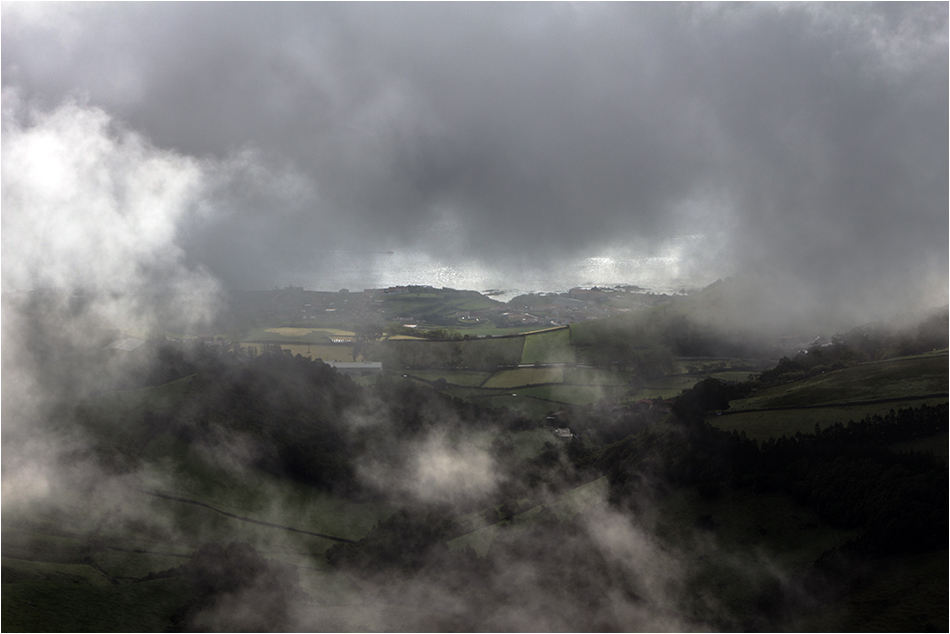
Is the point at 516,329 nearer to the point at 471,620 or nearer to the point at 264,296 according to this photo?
the point at 264,296

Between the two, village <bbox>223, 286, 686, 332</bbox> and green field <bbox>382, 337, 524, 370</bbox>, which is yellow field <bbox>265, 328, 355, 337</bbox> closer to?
village <bbox>223, 286, 686, 332</bbox>

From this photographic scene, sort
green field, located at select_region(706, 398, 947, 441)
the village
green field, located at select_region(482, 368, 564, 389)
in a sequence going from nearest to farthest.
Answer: green field, located at select_region(706, 398, 947, 441)
green field, located at select_region(482, 368, 564, 389)
the village

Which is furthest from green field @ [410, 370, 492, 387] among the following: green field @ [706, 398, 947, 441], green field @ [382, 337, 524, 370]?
green field @ [706, 398, 947, 441]

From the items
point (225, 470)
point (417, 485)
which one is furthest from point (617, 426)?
point (225, 470)

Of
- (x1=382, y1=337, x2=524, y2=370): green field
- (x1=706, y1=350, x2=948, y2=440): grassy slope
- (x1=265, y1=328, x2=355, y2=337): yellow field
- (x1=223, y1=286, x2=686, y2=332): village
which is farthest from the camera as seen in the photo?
(x1=223, y1=286, x2=686, y2=332): village

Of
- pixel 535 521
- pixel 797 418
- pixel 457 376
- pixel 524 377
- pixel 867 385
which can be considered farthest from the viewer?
pixel 457 376

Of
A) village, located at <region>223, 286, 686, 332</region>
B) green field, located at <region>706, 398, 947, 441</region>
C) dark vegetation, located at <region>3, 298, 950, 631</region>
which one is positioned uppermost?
village, located at <region>223, 286, 686, 332</region>

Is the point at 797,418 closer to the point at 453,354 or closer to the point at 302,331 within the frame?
the point at 453,354

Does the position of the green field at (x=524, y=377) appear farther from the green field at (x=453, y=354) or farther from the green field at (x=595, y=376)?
the green field at (x=453, y=354)

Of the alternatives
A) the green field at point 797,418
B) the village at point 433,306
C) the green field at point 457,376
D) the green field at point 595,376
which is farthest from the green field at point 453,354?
the green field at point 797,418

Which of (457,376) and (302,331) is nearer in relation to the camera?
(457,376)

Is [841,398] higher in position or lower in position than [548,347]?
lower

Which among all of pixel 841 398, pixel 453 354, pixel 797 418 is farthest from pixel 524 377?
pixel 841 398
